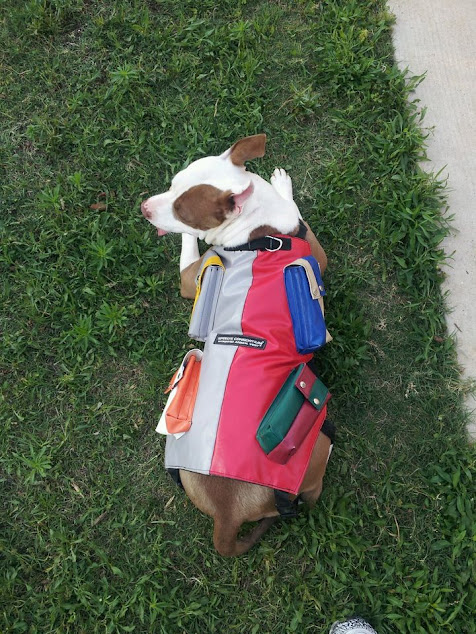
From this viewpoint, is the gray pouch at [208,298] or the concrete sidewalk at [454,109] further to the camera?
the concrete sidewalk at [454,109]

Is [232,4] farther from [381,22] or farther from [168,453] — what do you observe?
[168,453]

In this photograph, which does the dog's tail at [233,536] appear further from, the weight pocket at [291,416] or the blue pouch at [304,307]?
the blue pouch at [304,307]

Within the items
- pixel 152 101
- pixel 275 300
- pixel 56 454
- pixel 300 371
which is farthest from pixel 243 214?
pixel 56 454

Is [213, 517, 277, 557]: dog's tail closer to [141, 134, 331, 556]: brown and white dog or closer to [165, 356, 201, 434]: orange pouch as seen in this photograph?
[141, 134, 331, 556]: brown and white dog

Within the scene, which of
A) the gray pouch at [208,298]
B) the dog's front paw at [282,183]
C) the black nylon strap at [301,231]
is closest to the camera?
the gray pouch at [208,298]

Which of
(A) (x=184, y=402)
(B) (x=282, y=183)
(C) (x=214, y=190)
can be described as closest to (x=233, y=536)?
(A) (x=184, y=402)

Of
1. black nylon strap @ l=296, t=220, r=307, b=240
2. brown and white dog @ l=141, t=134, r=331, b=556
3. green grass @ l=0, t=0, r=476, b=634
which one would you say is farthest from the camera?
green grass @ l=0, t=0, r=476, b=634

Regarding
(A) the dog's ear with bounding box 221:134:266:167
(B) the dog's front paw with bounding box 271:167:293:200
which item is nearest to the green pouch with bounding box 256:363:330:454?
(A) the dog's ear with bounding box 221:134:266:167

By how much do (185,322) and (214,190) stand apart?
1168 mm

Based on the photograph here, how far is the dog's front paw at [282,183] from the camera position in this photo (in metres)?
3.67

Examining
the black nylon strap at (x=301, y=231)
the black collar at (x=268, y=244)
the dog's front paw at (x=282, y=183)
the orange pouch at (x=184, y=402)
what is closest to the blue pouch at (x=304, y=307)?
the black collar at (x=268, y=244)

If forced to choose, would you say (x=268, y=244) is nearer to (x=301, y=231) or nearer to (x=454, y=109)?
(x=301, y=231)

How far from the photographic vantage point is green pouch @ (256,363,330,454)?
2609mm

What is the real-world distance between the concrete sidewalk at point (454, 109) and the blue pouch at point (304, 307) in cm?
137
